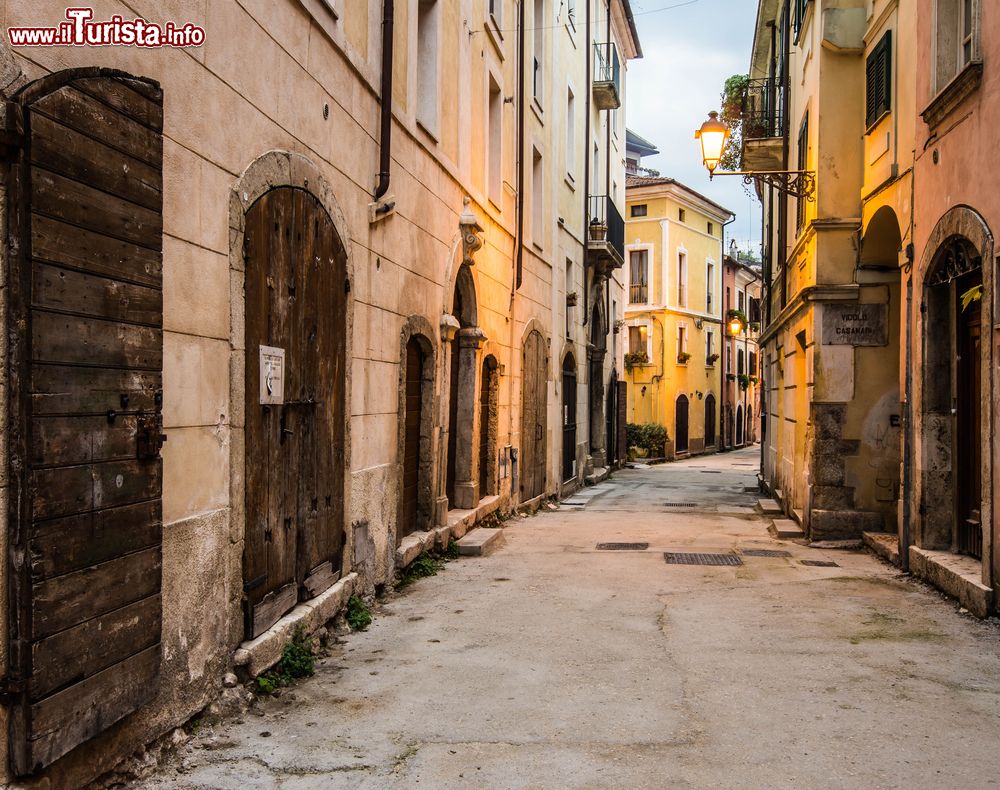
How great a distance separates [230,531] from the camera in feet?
15.5

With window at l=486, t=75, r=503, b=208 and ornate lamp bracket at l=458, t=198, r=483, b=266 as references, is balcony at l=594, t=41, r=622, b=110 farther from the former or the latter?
ornate lamp bracket at l=458, t=198, r=483, b=266

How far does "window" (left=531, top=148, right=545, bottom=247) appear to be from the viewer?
1536cm

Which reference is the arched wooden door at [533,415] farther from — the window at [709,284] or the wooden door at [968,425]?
the window at [709,284]

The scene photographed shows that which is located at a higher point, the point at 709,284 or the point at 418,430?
the point at 709,284

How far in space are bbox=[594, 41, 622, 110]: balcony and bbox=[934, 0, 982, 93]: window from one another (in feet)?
44.7

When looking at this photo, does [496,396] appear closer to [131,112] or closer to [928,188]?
[928,188]

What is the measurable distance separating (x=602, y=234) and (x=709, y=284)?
21.1m

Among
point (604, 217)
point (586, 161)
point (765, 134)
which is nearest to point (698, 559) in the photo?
point (765, 134)

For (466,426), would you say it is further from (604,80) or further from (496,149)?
(604,80)

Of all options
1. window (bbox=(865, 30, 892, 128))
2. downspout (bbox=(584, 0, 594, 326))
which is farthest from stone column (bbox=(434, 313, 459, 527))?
downspout (bbox=(584, 0, 594, 326))

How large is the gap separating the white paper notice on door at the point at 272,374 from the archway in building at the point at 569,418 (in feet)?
41.3

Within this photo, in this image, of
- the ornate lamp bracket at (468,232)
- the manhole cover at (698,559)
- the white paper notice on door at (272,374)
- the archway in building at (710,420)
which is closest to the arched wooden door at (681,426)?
the archway in building at (710,420)

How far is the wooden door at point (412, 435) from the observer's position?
8766mm

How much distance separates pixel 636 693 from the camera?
16.6ft
